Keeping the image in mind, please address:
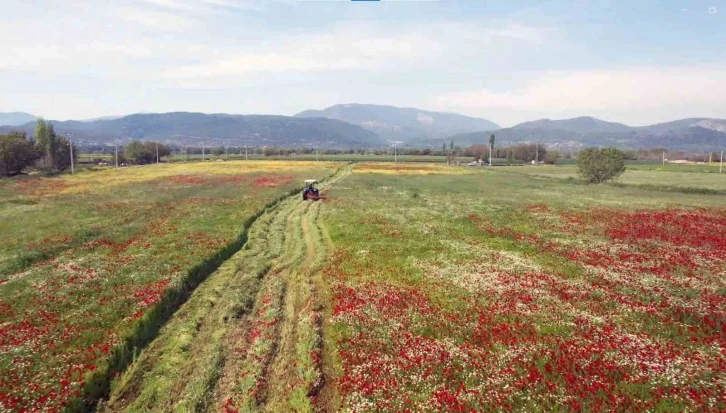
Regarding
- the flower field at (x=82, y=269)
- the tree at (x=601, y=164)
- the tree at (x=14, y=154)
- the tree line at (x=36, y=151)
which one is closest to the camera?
the flower field at (x=82, y=269)

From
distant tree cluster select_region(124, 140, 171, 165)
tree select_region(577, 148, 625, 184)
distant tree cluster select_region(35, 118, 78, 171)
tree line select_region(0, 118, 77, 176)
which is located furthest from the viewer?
distant tree cluster select_region(124, 140, 171, 165)

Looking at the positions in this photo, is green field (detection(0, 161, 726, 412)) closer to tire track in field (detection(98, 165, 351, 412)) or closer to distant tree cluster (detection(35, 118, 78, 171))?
tire track in field (detection(98, 165, 351, 412))

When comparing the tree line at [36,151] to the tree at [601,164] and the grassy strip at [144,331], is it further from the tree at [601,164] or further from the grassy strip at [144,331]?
the tree at [601,164]

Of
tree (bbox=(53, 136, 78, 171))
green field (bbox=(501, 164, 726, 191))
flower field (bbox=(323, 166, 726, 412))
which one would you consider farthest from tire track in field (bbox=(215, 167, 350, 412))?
tree (bbox=(53, 136, 78, 171))

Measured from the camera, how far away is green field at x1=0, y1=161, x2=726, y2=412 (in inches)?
591

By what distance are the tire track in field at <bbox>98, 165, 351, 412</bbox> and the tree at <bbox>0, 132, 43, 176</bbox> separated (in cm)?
10128

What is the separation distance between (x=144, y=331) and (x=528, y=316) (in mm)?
18579

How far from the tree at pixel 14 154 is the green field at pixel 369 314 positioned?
73.4 meters

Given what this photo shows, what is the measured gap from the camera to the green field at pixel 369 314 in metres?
15.0

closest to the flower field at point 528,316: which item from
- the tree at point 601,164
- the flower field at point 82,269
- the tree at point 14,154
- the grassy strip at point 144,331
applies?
the grassy strip at point 144,331

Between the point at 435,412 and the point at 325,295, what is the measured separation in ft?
38.2

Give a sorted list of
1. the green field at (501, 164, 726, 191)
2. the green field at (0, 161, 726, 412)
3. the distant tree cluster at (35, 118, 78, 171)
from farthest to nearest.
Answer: the distant tree cluster at (35, 118, 78, 171) < the green field at (501, 164, 726, 191) < the green field at (0, 161, 726, 412)

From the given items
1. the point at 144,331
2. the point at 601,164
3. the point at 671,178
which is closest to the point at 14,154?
the point at 144,331

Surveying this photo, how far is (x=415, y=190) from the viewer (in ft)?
245
